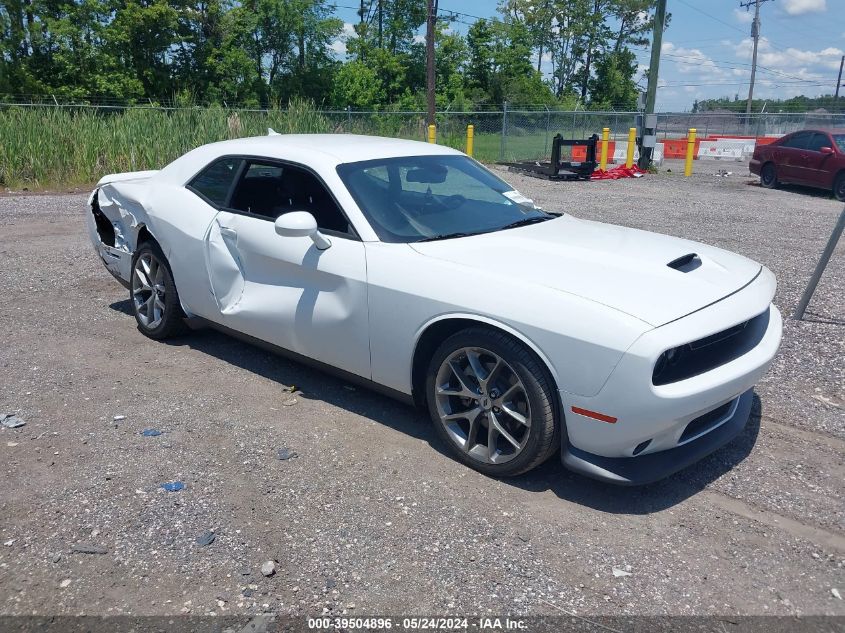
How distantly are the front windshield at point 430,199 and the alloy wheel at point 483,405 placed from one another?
82 centimetres

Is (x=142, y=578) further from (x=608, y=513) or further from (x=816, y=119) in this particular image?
(x=816, y=119)

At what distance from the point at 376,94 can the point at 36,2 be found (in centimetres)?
1963

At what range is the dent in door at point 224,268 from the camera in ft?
14.8

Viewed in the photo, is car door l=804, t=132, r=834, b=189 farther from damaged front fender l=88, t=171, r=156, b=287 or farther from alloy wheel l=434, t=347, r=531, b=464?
alloy wheel l=434, t=347, r=531, b=464

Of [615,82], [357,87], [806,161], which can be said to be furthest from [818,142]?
[615,82]

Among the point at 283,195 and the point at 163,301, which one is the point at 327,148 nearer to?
the point at 283,195

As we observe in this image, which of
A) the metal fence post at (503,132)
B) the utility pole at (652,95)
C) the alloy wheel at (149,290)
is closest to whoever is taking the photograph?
the alloy wheel at (149,290)

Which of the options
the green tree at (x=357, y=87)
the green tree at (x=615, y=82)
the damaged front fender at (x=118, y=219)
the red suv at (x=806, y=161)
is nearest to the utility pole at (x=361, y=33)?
the green tree at (x=357, y=87)

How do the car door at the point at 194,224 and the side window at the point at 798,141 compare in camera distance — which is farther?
the side window at the point at 798,141

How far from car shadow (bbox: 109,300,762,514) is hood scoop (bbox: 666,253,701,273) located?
1025 mm

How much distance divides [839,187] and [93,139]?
16438mm

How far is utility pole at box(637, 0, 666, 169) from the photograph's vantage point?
69.1 feet

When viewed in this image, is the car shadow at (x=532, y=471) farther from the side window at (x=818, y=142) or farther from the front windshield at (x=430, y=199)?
the side window at (x=818, y=142)

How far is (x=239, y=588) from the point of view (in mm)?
2705
